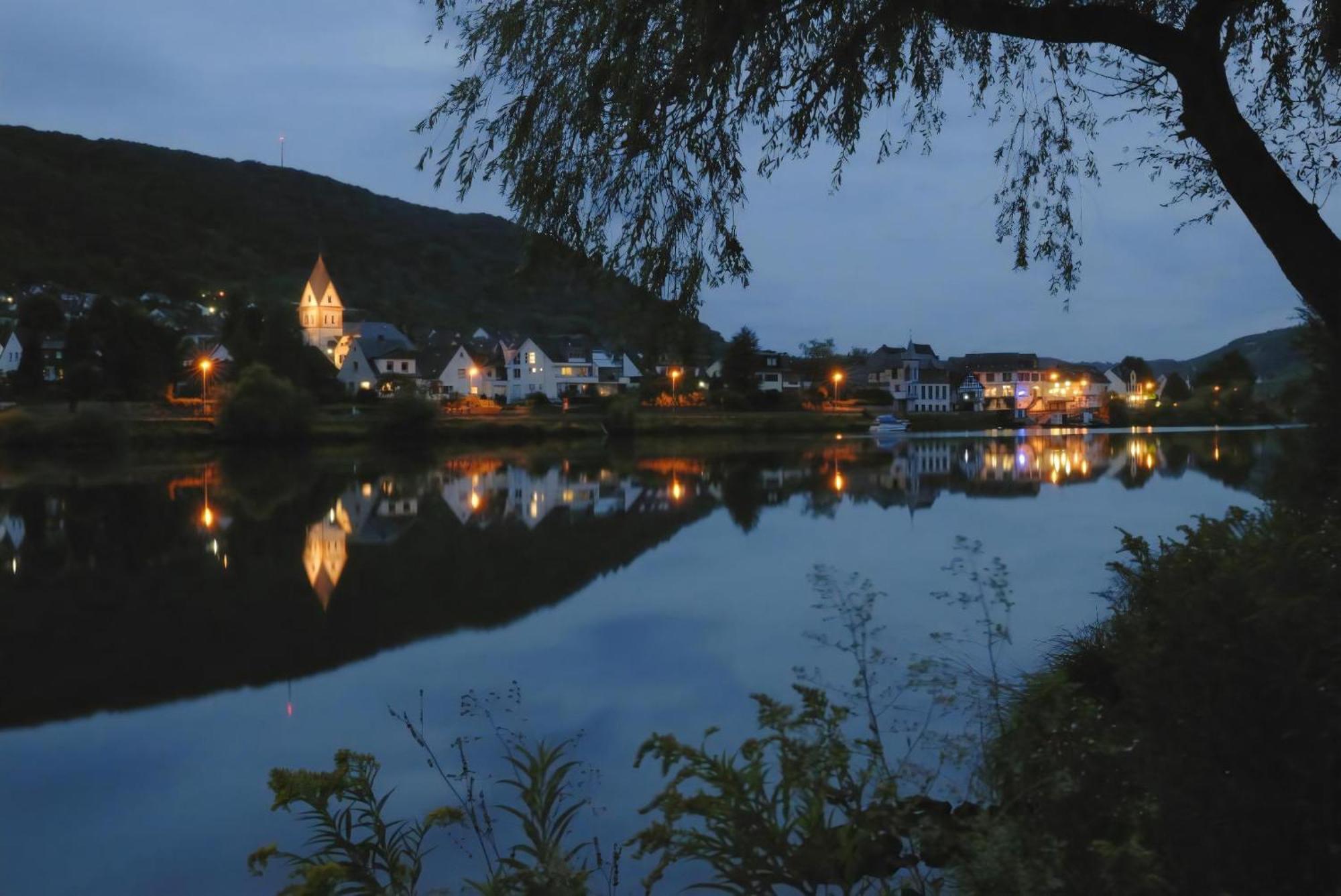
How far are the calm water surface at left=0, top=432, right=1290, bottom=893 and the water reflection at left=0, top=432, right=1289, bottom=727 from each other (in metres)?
0.09

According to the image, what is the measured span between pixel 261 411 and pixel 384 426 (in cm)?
684

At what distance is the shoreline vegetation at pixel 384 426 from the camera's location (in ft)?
181

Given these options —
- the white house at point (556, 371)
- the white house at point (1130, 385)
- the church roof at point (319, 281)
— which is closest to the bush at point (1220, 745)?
the white house at point (556, 371)

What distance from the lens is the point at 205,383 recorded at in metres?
70.8

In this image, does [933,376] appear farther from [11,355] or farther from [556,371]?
[11,355]

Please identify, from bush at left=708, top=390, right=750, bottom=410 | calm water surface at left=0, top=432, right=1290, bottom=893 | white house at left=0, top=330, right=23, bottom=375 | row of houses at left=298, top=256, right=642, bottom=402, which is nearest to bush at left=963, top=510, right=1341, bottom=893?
calm water surface at left=0, top=432, right=1290, bottom=893

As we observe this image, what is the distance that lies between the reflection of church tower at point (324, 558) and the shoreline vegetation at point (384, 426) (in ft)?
119

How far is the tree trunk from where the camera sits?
5.57 m

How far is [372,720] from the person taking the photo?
9.84 metres

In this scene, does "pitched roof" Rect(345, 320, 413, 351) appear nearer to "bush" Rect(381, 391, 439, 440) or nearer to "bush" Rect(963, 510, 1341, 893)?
"bush" Rect(381, 391, 439, 440)

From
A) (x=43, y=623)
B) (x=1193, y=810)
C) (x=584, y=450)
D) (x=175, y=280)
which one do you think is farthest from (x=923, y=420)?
(x=175, y=280)

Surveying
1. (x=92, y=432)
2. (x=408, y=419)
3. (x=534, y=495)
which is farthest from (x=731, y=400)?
(x=534, y=495)

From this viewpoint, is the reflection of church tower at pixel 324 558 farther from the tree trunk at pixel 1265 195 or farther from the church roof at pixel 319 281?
the church roof at pixel 319 281

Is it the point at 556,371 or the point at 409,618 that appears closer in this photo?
the point at 409,618
